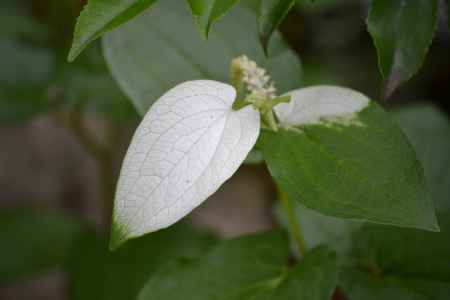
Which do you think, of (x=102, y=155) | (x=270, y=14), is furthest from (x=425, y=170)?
(x=102, y=155)

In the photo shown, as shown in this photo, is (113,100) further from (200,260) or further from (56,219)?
(200,260)

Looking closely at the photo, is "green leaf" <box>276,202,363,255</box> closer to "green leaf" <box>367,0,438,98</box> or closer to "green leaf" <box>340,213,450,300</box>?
"green leaf" <box>340,213,450,300</box>

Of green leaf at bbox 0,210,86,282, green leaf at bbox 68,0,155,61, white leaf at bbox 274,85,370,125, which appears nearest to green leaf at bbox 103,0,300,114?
white leaf at bbox 274,85,370,125

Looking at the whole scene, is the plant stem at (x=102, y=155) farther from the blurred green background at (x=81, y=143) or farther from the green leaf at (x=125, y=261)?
the green leaf at (x=125, y=261)

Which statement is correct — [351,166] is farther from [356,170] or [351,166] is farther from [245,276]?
[245,276]

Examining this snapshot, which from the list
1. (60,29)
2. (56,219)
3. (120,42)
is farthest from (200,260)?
(60,29)

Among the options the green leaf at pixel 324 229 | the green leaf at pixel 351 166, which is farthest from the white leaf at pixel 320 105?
the green leaf at pixel 324 229

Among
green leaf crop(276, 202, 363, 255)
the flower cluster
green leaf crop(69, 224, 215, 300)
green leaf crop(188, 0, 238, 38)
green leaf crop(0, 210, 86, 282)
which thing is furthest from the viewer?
green leaf crop(0, 210, 86, 282)
